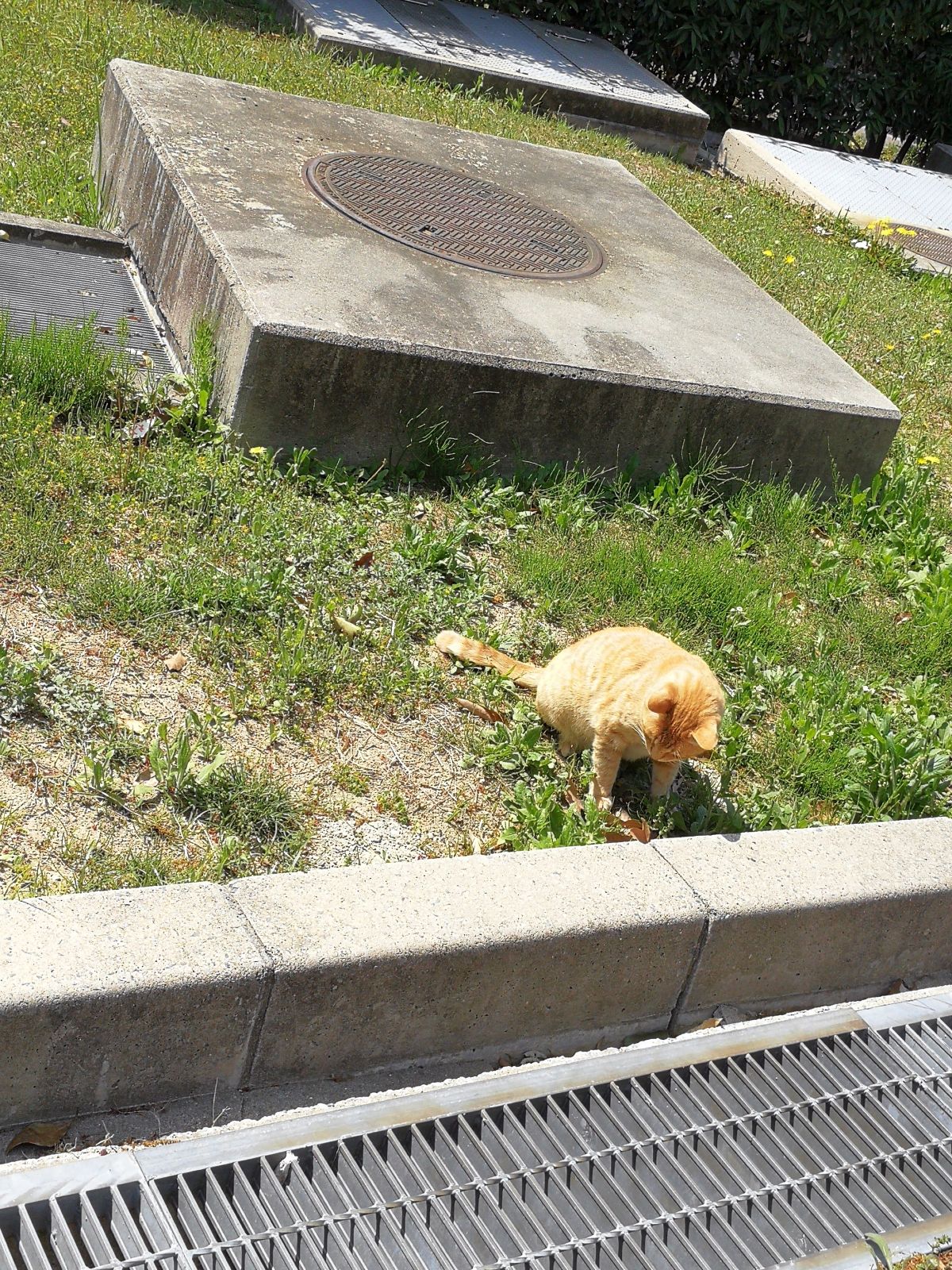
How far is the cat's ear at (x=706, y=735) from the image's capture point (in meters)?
3.01

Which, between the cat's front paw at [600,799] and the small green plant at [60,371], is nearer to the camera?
the cat's front paw at [600,799]

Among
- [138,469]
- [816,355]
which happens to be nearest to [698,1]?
[816,355]

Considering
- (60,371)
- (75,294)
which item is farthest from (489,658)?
(75,294)

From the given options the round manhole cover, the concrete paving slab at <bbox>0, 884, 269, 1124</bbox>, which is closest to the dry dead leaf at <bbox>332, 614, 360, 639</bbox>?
the concrete paving slab at <bbox>0, 884, 269, 1124</bbox>

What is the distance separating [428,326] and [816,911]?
2548 millimetres

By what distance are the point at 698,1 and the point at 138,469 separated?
985 centimetres

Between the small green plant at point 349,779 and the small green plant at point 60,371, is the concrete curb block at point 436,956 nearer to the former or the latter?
the small green plant at point 349,779

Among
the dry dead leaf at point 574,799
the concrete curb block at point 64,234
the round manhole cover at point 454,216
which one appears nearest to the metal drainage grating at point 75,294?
the concrete curb block at point 64,234

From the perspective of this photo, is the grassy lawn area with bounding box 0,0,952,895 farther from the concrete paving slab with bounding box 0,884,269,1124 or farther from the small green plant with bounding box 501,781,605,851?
the concrete paving slab with bounding box 0,884,269,1124

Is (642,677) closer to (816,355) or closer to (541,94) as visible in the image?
(816,355)

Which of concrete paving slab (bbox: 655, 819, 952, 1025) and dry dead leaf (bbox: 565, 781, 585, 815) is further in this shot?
dry dead leaf (bbox: 565, 781, 585, 815)

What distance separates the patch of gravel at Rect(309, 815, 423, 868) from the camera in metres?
2.91

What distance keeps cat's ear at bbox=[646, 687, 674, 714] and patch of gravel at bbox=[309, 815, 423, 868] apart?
679 mm

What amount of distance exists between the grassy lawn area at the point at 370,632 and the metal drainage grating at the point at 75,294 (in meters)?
0.38
